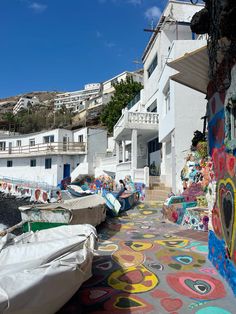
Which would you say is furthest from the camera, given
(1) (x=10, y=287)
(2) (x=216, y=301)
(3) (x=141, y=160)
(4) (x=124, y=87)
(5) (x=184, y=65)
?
(4) (x=124, y=87)

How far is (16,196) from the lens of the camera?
104 feet

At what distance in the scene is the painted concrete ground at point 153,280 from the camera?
13.7 feet

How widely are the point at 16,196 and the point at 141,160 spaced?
16.2 m

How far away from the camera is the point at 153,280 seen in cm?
513

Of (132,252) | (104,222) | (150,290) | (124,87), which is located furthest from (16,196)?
(150,290)

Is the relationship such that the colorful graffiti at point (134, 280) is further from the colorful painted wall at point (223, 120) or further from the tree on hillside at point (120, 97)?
the tree on hillside at point (120, 97)

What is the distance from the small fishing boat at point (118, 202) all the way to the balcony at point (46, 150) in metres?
20.7

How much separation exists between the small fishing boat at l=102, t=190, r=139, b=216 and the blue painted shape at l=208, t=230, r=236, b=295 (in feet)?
22.4

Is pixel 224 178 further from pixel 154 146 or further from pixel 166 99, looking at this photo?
pixel 154 146

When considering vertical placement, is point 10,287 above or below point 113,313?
above

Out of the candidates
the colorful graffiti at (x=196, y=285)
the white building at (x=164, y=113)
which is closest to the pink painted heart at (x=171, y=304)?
the colorful graffiti at (x=196, y=285)

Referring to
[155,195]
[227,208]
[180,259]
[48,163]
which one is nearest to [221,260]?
[227,208]

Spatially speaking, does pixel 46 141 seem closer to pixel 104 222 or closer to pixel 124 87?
pixel 124 87

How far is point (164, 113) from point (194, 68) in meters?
12.5
